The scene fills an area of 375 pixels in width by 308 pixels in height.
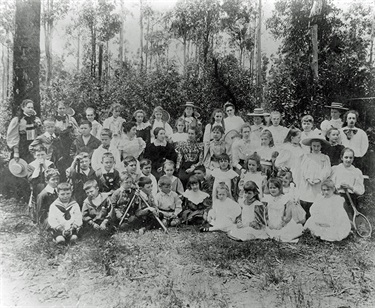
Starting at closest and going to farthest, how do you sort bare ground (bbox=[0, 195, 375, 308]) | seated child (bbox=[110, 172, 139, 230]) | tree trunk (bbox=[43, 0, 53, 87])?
bare ground (bbox=[0, 195, 375, 308]) → seated child (bbox=[110, 172, 139, 230]) → tree trunk (bbox=[43, 0, 53, 87])

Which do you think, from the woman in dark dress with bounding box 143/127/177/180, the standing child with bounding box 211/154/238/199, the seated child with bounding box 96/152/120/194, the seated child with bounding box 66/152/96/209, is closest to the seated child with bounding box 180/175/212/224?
the standing child with bounding box 211/154/238/199

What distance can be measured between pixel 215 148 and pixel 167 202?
1.08 metres

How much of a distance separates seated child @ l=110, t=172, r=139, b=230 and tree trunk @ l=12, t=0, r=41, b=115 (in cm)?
193

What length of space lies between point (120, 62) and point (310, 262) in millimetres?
5064

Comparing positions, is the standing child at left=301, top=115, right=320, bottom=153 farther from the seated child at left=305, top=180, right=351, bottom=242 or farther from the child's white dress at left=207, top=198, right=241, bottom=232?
the child's white dress at left=207, top=198, right=241, bottom=232

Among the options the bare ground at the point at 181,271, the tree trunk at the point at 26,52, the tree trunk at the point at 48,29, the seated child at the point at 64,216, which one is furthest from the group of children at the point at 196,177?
the tree trunk at the point at 48,29

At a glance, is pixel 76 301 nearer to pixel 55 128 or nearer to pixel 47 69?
pixel 55 128

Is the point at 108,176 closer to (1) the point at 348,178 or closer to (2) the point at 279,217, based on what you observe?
(2) the point at 279,217

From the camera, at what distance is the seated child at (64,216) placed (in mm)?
4258

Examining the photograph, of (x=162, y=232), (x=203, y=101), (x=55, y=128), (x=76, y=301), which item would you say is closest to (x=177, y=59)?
(x=203, y=101)

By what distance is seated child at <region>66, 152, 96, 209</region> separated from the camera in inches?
180

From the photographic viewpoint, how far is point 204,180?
5.06m

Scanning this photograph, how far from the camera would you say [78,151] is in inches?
193

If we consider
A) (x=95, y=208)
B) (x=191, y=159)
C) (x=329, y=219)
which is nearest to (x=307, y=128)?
(x=329, y=219)
